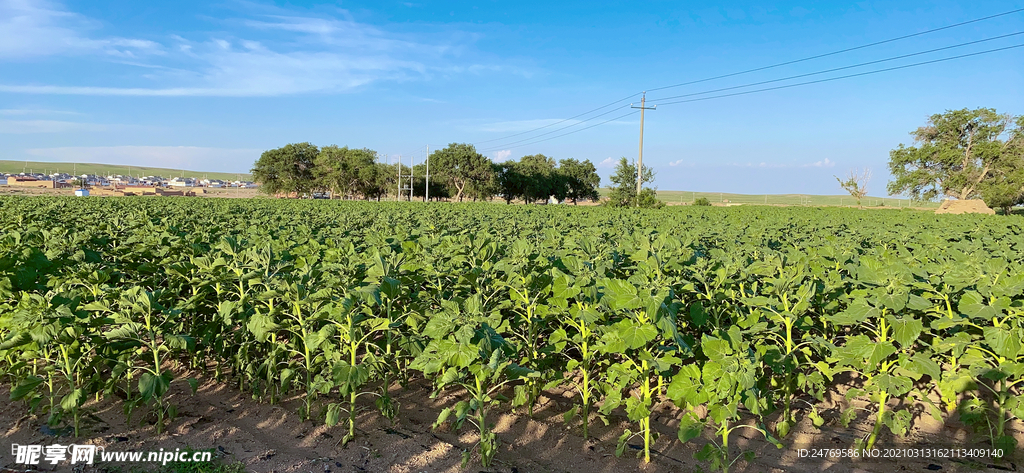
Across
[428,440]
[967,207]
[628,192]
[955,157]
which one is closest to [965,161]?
[955,157]

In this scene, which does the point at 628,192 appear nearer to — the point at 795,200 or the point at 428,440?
the point at 428,440

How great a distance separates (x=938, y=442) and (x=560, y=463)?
9.80 feet

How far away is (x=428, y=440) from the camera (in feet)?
13.5

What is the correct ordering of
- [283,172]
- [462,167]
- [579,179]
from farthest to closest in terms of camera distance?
[579,179], [283,172], [462,167]

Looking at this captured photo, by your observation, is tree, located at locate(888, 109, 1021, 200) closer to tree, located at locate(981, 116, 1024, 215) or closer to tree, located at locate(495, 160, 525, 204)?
tree, located at locate(981, 116, 1024, 215)

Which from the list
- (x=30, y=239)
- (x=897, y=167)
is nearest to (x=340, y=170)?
(x=897, y=167)

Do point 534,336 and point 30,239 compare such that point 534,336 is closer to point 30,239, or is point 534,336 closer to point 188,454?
point 188,454

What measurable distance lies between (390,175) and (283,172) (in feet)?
54.7

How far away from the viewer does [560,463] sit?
12.9ft

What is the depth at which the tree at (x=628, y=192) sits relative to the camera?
152 feet

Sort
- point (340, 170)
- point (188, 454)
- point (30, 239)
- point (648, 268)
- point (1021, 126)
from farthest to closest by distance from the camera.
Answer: point (340, 170) → point (1021, 126) → point (30, 239) → point (648, 268) → point (188, 454)

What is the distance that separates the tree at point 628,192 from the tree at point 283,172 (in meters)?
56.8

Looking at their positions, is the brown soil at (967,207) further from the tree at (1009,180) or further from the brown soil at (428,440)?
the brown soil at (428,440)

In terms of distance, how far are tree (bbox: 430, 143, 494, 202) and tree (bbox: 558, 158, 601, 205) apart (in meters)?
19.6
